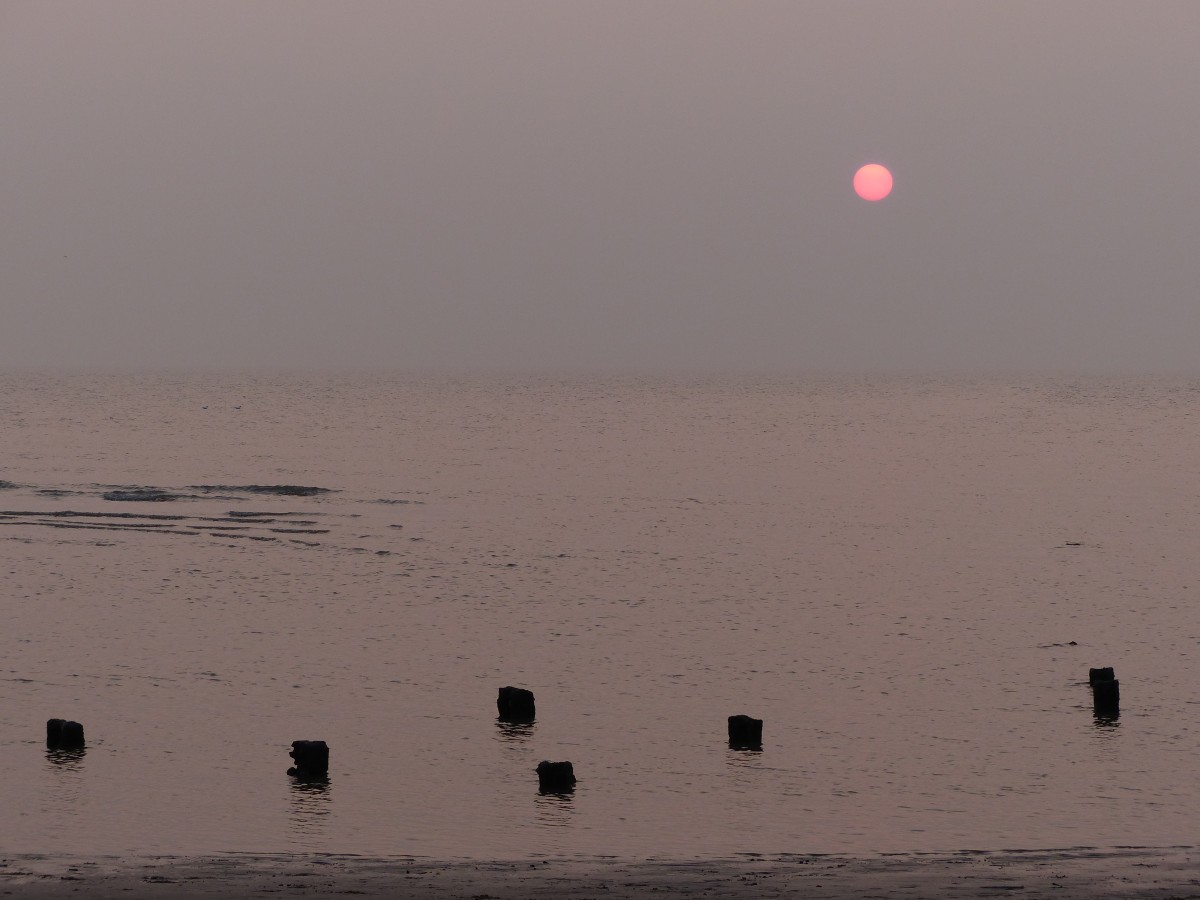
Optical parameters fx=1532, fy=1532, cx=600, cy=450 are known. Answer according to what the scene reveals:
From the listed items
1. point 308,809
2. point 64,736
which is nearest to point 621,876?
point 308,809

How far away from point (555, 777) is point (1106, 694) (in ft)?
31.6

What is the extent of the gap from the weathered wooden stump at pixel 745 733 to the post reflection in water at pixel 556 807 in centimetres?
314

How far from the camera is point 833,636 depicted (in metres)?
31.3

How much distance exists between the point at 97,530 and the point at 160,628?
1938 cm

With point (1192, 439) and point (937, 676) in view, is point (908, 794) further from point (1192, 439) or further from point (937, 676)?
point (1192, 439)

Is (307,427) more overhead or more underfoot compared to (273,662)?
more overhead

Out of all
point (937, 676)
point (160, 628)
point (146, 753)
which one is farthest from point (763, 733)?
point (160, 628)

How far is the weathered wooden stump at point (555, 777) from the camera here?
19.1m

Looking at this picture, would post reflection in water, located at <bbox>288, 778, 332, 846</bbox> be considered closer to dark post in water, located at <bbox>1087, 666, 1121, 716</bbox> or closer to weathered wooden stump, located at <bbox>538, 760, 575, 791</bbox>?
weathered wooden stump, located at <bbox>538, 760, 575, 791</bbox>

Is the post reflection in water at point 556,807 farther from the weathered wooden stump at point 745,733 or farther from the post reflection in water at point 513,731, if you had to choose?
the weathered wooden stump at point 745,733

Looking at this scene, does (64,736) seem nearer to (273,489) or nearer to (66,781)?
(66,781)

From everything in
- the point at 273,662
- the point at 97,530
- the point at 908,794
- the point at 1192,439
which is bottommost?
the point at 908,794

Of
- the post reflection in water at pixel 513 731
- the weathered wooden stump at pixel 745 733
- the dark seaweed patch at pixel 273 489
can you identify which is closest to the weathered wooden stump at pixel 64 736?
the post reflection in water at pixel 513 731

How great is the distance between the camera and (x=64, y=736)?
20672 millimetres
